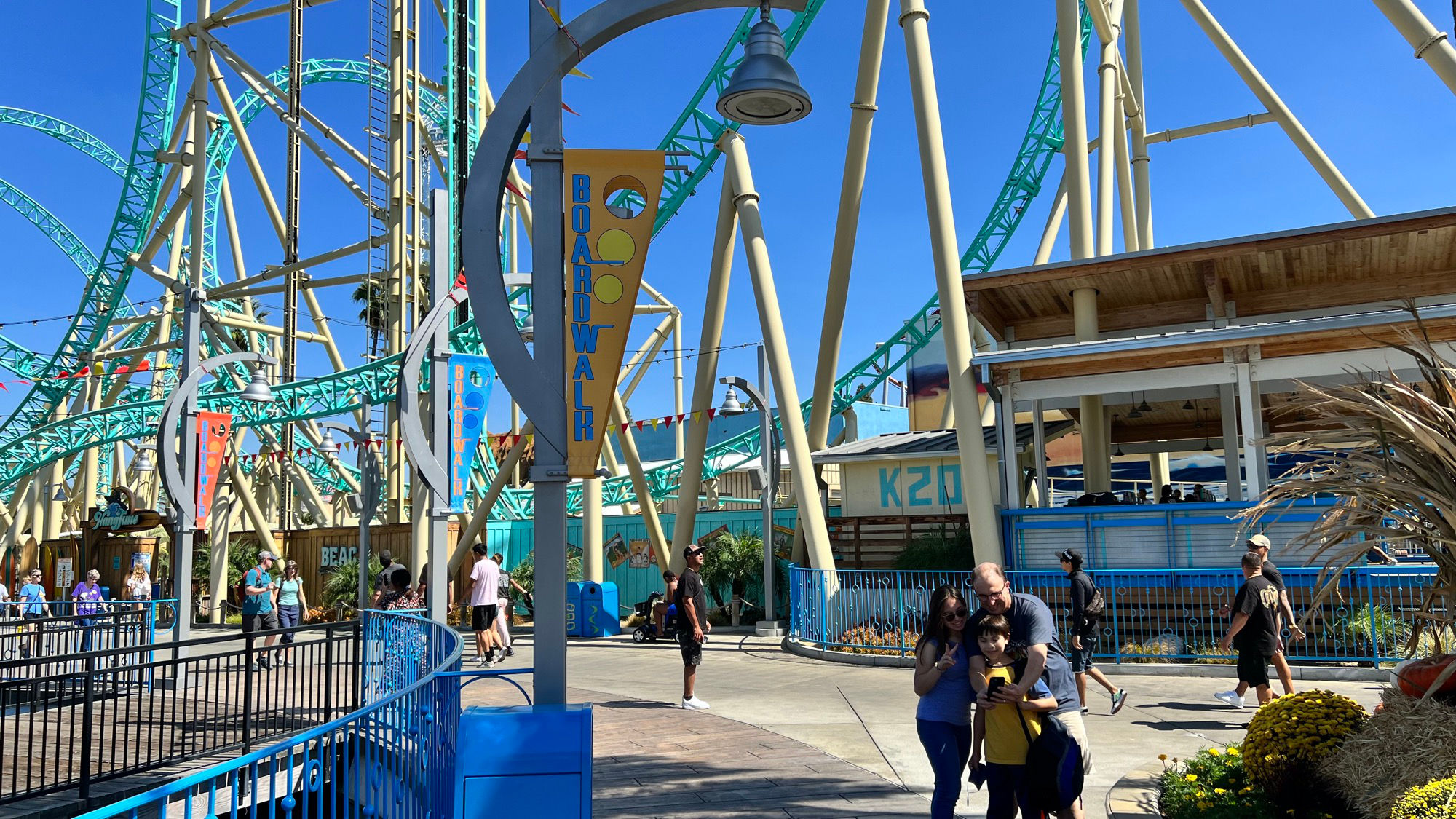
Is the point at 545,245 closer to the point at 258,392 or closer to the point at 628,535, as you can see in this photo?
the point at 258,392

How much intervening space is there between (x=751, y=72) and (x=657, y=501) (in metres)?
28.0

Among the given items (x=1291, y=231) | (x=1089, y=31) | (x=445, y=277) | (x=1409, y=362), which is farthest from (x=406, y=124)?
(x=1409, y=362)

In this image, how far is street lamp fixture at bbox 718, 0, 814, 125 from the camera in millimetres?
5902

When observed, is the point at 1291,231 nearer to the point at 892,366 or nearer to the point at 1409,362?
the point at 1409,362

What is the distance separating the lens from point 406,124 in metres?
26.7

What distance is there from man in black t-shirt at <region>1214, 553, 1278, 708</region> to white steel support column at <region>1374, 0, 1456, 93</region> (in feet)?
34.3

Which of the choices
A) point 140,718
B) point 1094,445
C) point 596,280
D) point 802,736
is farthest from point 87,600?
point 1094,445

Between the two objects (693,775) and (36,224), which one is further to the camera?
(36,224)

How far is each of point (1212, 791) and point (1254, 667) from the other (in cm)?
396

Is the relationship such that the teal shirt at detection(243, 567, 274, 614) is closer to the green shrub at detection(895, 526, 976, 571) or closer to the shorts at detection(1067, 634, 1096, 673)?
the green shrub at detection(895, 526, 976, 571)

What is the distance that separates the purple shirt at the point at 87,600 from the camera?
18828 mm

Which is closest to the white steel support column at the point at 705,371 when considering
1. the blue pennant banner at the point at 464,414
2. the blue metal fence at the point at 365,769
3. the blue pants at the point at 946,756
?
the blue pennant banner at the point at 464,414

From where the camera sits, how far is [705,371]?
21.1 meters

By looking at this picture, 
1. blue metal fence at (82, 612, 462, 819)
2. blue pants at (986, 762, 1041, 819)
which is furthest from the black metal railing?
blue pants at (986, 762, 1041, 819)
